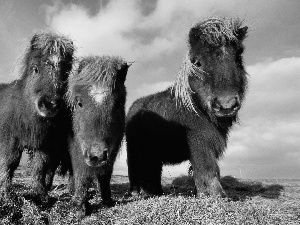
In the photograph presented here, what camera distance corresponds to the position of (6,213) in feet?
19.4

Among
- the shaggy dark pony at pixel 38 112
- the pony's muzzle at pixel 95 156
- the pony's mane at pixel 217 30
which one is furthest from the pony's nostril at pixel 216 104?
the shaggy dark pony at pixel 38 112

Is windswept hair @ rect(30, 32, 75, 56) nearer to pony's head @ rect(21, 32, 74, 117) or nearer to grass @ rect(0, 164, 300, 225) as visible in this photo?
pony's head @ rect(21, 32, 74, 117)

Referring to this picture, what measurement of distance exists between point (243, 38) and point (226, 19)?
0.53m

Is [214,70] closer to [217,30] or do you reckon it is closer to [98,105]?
[217,30]

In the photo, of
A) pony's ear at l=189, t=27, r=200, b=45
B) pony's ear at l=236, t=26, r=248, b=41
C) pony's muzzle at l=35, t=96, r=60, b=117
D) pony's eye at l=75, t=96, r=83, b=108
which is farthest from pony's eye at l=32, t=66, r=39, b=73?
pony's ear at l=236, t=26, r=248, b=41

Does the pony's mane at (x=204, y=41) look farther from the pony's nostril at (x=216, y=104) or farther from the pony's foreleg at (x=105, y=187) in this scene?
the pony's foreleg at (x=105, y=187)

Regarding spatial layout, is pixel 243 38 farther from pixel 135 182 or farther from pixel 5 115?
pixel 5 115

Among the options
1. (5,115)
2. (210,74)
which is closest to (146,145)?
(210,74)

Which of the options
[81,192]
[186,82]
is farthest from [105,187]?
[186,82]

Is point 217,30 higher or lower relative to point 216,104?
higher

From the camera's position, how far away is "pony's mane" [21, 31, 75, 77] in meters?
6.76

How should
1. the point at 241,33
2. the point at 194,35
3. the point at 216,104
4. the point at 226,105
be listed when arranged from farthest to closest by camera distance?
1. the point at 241,33
2. the point at 194,35
3. the point at 216,104
4. the point at 226,105

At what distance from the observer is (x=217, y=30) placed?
21.8 feet

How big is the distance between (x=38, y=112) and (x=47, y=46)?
1.32 meters
